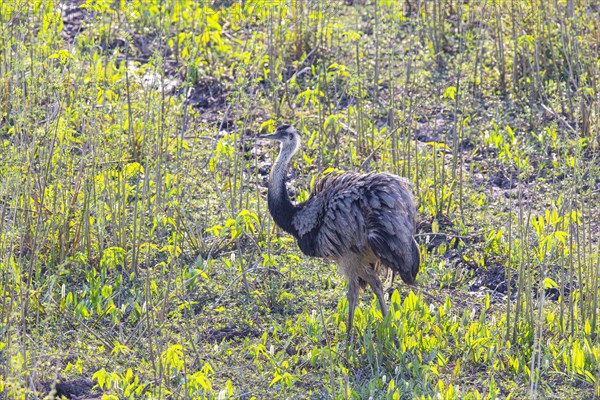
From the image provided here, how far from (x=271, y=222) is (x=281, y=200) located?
2.51 ft

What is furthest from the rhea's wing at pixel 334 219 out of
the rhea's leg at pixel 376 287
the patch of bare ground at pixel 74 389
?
the patch of bare ground at pixel 74 389

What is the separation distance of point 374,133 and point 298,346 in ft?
9.61

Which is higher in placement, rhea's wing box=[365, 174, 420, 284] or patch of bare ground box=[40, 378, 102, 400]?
rhea's wing box=[365, 174, 420, 284]

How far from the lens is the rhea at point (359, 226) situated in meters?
7.07

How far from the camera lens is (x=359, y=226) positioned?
7.17m

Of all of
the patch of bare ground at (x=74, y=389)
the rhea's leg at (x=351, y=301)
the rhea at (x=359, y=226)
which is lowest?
the patch of bare ground at (x=74, y=389)

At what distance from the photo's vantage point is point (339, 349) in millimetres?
6965

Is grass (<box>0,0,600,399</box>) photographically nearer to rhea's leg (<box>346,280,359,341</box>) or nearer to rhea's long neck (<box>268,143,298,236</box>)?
rhea's leg (<box>346,280,359,341</box>)

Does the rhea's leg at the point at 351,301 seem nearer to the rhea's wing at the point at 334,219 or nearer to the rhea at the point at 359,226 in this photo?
the rhea at the point at 359,226

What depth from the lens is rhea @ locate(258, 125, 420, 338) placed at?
7.07 meters

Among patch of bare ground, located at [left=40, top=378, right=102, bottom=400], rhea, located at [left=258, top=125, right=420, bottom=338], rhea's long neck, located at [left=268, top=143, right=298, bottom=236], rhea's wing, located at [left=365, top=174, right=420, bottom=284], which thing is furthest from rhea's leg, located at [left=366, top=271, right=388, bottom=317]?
patch of bare ground, located at [left=40, top=378, right=102, bottom=400]

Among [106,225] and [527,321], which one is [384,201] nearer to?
[527,321]

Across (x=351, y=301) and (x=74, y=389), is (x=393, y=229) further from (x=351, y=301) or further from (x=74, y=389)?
(x=74, y=389)

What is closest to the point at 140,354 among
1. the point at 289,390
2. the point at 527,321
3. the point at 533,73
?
the point at 289,390
